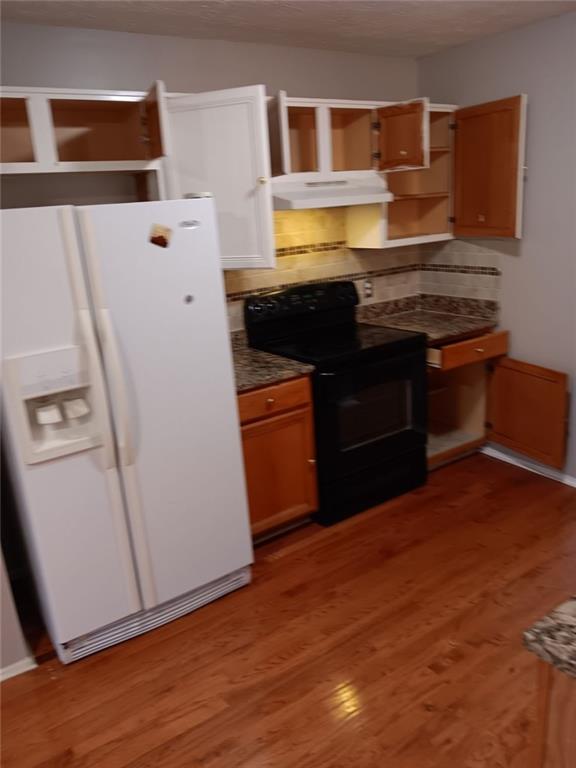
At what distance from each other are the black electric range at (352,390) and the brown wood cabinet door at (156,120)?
90 cm

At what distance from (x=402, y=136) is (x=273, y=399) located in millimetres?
1515

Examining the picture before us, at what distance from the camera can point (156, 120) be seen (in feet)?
8.35

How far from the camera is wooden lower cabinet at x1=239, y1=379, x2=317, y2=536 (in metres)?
2.79

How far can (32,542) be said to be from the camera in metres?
2.21

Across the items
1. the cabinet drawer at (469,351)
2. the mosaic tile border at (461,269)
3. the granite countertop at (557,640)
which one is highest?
the mosaic tile border at (461,269)

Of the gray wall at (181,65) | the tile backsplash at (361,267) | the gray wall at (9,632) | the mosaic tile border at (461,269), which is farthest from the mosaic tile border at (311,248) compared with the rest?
the gray wall at (9,632)

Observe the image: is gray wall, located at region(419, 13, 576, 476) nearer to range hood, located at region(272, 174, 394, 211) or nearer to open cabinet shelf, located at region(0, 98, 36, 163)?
range hood, located at region(272, 174, 394, 211)

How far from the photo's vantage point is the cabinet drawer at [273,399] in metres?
2.72

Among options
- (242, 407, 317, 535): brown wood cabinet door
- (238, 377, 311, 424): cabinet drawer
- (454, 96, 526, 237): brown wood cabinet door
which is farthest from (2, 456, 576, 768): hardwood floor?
(454, 96, 526, 237): brown wood cabinet door

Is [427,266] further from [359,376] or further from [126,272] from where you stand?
[126,272]

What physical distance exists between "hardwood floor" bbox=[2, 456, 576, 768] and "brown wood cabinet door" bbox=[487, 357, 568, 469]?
0.48 meters

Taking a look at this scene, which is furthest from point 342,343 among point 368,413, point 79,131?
point 79,131

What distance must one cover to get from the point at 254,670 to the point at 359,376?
142 cm

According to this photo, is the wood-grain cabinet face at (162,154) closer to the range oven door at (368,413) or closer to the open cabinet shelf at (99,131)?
the open cabinet shelf at (99,131)
